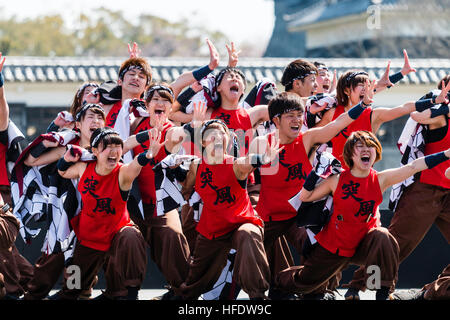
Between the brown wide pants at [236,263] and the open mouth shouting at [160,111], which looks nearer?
the brown wide pants at [236,263]

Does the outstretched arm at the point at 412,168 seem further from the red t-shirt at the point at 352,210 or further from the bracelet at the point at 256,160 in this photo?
the bracelet at the point at 256,160

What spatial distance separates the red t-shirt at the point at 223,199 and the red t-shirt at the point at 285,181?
1.15 ft

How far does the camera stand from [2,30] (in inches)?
1485

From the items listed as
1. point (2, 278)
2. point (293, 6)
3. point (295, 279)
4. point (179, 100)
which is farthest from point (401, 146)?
point (293, 6)

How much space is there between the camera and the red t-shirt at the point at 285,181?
20.2 feet

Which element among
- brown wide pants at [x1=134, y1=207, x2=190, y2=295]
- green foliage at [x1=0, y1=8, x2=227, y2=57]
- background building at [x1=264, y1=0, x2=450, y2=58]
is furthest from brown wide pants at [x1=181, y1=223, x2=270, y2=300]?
green foliage at [x1=0, y1=8, x2=227, y2=57]

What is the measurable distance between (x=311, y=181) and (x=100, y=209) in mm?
1472

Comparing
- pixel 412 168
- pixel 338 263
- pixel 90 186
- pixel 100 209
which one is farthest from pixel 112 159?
pixel 412 168

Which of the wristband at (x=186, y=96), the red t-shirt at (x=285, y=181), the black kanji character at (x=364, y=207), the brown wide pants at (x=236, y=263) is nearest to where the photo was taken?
the brown wide pants at (x=236, y=263)

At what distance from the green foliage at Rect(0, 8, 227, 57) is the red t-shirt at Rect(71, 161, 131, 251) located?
97.8ft

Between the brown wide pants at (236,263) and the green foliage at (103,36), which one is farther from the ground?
the green foliage at (103,36)

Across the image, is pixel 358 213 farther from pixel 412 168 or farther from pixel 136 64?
pixel 136 64

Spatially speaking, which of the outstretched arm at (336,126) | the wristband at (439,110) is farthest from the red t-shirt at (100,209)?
the wristband at (439,110)

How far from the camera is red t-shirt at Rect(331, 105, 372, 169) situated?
6.33 metres
